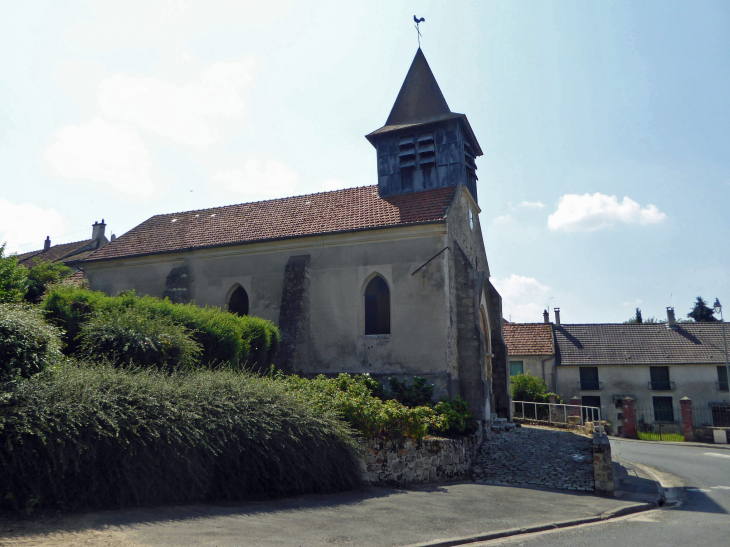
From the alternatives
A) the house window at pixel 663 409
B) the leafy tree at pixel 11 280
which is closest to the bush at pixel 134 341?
the leafy tree at pixel 11 280

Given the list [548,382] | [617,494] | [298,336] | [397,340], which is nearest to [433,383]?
[397,340]

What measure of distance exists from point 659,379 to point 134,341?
38642 mm

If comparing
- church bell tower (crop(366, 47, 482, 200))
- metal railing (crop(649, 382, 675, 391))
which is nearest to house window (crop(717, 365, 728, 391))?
metal railing (crop(649, 382, 675, 391))

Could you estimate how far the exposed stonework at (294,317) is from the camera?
706 inches

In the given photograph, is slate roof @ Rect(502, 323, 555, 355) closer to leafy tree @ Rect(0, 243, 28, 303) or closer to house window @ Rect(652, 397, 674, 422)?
house window @ Rect(652, 397, 674, 422)

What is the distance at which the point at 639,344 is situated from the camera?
135ft

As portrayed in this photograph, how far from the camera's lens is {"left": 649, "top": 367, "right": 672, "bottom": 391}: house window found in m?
38.8

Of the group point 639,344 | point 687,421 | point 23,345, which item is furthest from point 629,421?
point 23,345

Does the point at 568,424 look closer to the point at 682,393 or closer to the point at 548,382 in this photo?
the point at 548,382

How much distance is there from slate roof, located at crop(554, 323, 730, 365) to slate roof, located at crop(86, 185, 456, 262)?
2581 centimetres

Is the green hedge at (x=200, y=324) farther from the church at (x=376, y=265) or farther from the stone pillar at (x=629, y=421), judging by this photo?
the stone pillar at (x=629, y=421)

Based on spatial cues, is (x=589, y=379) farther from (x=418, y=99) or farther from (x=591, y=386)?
(x=418, y=99)

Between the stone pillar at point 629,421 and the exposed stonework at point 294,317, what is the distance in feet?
76.9

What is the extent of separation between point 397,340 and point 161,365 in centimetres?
810
